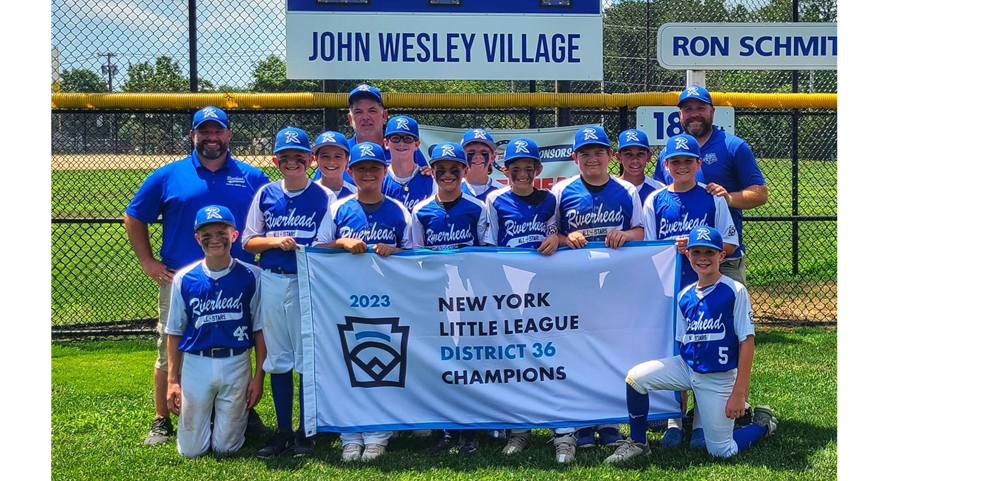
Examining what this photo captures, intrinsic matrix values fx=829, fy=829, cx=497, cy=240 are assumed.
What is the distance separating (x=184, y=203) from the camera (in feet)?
17.5

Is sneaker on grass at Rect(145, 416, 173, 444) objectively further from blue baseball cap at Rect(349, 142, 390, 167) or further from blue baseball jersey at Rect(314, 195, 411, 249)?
blue baseball cap at Rect(349, 142, 390, 167)

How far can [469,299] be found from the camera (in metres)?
5.09

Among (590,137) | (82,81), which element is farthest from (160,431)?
(82,81)

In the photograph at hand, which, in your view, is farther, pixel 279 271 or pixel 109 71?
pixel 109 71

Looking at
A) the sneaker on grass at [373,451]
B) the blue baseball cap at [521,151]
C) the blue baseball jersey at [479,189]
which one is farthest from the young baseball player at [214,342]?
the blue baseball cap at [521,151]

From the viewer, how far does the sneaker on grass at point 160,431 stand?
5223 mm

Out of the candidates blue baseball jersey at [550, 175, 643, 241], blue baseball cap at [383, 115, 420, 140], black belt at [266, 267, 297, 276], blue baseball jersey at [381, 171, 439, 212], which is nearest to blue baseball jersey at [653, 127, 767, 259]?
blue baseball jersey at [550, 175, 643, 241]

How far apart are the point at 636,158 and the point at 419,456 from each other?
2.33 meters

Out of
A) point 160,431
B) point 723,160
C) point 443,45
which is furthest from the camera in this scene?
point 443,45

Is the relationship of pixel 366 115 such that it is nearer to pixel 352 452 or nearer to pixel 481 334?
pixel 481 334

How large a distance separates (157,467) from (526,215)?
8.48ft
